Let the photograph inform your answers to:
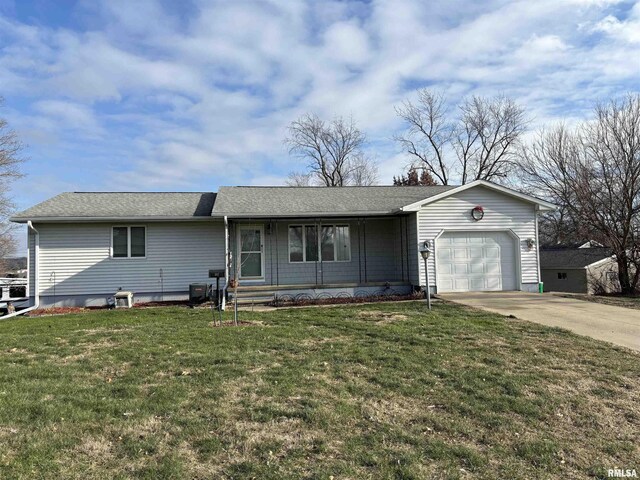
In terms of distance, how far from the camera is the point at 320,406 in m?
4.40

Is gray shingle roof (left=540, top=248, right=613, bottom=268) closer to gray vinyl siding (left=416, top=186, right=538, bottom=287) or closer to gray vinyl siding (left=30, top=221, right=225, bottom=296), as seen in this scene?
gray vinyl siding (left=416, top=186, right=538, bottom=287)

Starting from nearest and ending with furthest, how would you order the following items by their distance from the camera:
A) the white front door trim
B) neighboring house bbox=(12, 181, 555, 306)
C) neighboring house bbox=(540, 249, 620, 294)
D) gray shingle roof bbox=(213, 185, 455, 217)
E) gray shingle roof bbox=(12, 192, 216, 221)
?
1. gray shingle roof bbox=(12, 192, 216, 221)
2. neighboring house bbox=(12, 181, 555, 306)
3. gray shingle roof bbox=(213, 185, 455, 217)
4. the white front door trim
5. neighboring house bbox=(540, 249, 620, 294)

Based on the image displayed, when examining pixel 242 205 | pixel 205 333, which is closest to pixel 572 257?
pixel 242 205

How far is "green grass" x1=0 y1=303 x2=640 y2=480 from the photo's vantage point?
3.31 metres

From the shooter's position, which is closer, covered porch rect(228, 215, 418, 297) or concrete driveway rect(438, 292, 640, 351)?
concrete driveway rect(438, 292, 640, 351)

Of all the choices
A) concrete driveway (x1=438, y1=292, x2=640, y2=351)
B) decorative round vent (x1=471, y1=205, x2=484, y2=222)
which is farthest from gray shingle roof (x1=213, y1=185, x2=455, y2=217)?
concrete driveway (x1=438, y1=292, x2=640, y2=351)

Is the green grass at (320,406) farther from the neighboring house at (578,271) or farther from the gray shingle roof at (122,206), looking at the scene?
the neighboring house at (578,271)

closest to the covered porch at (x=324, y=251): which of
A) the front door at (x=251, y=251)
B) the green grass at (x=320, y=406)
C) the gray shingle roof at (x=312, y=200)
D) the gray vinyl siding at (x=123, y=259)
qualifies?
the front door at (x=251, y=251)

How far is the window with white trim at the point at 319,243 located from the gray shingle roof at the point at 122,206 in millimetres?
3118

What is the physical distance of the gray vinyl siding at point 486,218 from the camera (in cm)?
1435

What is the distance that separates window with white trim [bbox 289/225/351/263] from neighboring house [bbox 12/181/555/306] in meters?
0.04

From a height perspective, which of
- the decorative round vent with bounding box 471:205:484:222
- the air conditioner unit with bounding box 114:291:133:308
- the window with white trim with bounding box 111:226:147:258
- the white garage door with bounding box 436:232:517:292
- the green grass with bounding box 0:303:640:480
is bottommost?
the green grass with bounding box 0:303:640:480

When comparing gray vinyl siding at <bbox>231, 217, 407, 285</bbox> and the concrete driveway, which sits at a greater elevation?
gray vinyl siding at <bbox>231, 217, 407, 285</bbox>

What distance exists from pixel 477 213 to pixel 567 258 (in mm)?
24882
